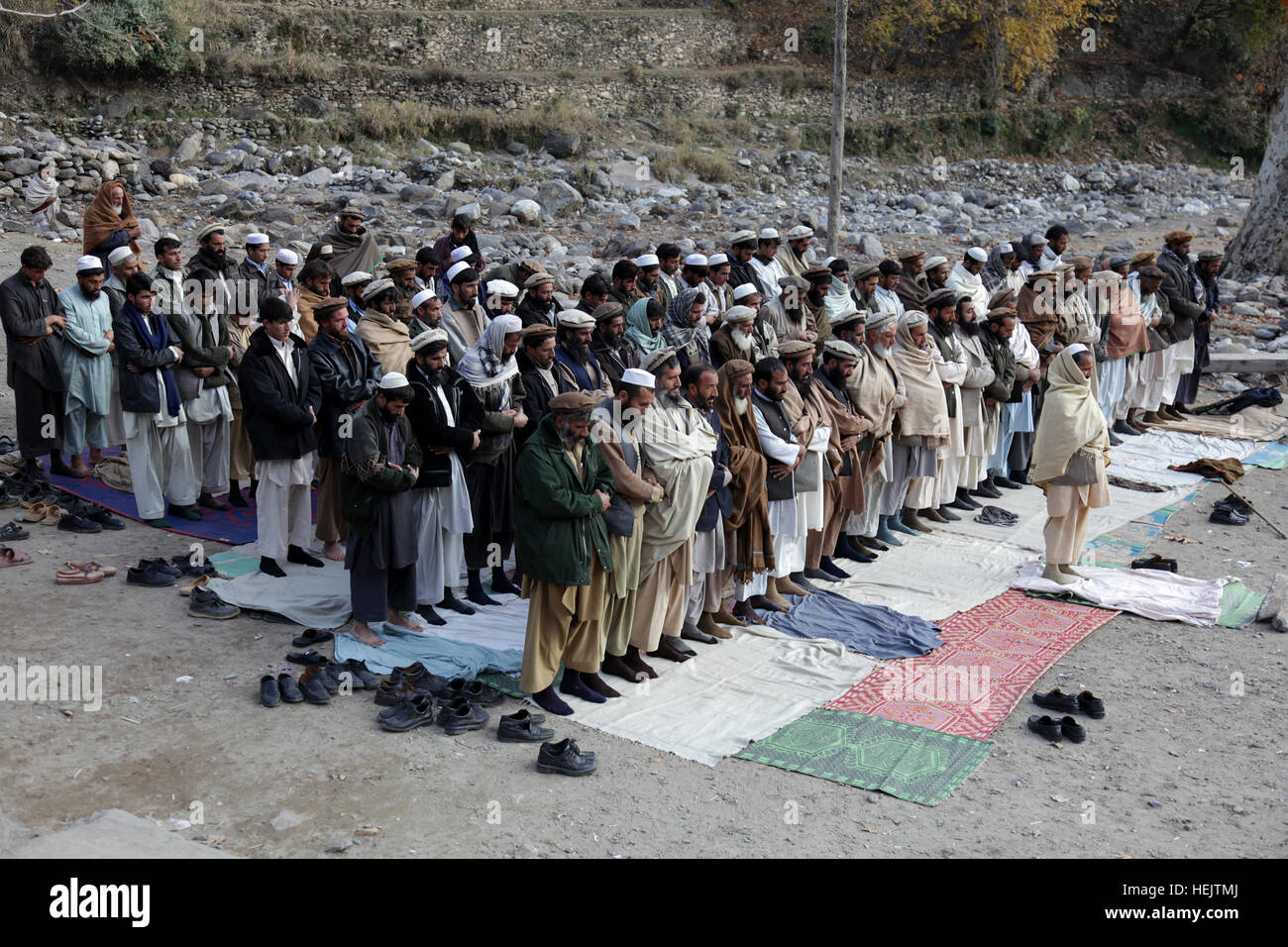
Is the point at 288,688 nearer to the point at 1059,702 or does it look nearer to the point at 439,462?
the point at 439,462

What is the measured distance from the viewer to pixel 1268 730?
6.11 m

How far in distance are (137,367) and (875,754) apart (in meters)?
5.27

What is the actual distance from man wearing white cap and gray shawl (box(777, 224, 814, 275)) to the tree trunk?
10.3 metres

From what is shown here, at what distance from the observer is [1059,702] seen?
6.21 meters

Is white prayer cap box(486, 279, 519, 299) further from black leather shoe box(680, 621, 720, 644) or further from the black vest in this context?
black leather shoe box(680, 621, 720, 644)

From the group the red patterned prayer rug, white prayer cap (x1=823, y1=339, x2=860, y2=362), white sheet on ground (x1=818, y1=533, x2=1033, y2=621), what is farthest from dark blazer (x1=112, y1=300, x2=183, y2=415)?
the red patterned prayer rug

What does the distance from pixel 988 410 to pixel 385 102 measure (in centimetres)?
2256

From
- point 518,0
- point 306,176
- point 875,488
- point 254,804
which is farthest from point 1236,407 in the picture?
point 518,0

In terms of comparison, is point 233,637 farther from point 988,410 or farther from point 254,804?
point 988,410

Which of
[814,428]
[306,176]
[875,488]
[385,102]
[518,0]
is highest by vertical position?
[518,0]

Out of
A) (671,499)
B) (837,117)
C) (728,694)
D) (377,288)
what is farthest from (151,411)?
(837,117)

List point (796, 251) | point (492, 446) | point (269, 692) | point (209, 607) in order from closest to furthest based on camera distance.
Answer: point (269, 692) < point (209, 607) < point (492, 446) < point (796, 251)

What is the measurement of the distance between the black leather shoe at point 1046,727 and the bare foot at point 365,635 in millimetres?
3429

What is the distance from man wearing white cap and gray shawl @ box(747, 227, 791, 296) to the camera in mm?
10258
